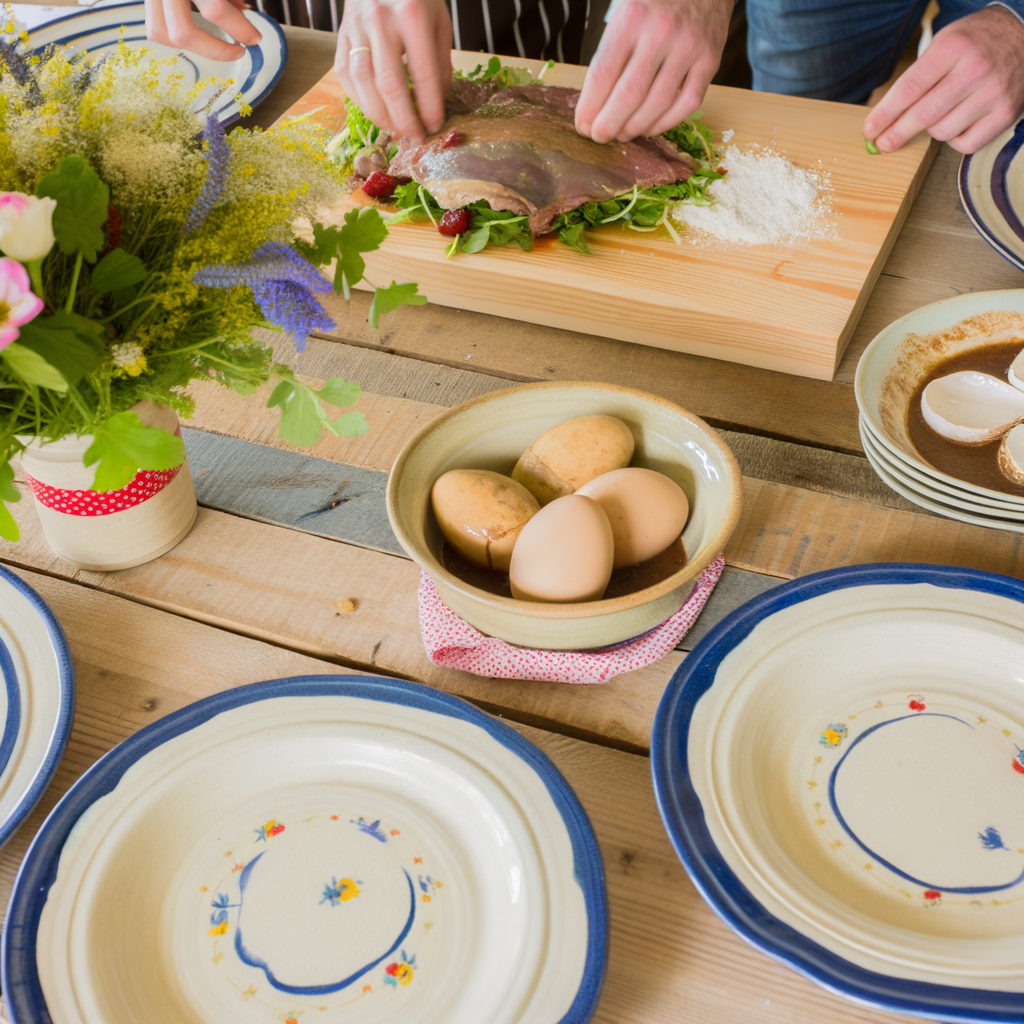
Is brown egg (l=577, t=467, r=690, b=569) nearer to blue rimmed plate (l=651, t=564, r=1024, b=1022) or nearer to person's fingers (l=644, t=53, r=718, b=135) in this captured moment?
blue rimmed plate (l=651, t=564, r=1024, b=1022)

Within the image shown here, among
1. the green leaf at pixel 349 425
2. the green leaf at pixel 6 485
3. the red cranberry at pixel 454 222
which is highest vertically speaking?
the green leaf at pixel 6 485

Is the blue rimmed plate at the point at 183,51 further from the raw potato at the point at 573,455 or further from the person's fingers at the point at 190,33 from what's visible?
the raw potato at the point at 573,455

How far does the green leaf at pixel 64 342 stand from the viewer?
519 mm

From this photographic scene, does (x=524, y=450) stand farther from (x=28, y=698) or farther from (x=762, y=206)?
(x=762, y=206)

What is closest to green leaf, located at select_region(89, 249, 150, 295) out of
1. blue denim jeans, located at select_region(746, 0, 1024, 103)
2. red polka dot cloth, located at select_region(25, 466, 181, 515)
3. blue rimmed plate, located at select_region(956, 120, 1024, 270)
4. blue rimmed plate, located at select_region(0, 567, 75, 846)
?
red polka dot cloth, located at select_region(25, 466, 181, 515)

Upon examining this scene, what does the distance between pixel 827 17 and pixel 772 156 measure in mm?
536

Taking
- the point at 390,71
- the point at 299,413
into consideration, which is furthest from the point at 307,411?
the point at 390,71

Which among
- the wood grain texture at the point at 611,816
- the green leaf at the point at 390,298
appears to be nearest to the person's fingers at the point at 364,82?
the green leaf at the point at 390,298

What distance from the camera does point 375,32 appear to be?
1177 mm

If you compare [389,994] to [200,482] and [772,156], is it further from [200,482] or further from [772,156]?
[772,156]

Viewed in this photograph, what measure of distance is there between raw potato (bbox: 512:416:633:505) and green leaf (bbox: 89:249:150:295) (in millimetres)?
355

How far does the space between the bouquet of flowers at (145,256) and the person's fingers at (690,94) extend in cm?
71

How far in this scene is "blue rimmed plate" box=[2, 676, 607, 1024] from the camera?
1.77 feet

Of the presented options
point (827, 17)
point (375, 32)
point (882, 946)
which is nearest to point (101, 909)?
point (882, 946)
